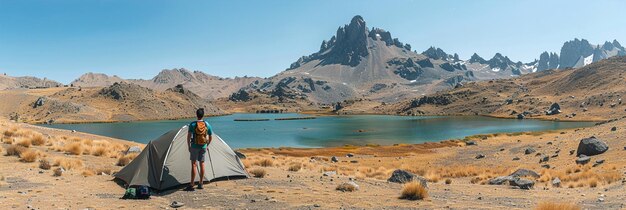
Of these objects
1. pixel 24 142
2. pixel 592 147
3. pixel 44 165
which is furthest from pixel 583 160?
pixel 24 142

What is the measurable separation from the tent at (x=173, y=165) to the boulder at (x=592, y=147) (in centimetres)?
3203

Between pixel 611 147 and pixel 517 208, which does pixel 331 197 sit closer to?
pixel 517 208

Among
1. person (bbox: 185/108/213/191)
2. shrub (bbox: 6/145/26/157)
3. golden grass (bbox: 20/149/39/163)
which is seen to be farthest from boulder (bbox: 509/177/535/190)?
shrub (bbox: 6/145/26/157)

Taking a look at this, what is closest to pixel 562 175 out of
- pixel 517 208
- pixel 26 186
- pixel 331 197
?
pixel 517 208

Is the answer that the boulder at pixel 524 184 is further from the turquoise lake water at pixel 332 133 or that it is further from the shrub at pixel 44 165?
the turquoise lake water at pixel 332 133

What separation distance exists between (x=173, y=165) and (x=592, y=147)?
1418 inches

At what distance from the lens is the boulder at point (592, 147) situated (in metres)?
36.2

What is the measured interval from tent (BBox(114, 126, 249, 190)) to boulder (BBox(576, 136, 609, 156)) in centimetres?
3203

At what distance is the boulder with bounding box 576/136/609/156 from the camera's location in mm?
36156

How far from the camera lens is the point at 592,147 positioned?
3647 centimetres

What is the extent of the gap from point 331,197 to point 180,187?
6.43 m

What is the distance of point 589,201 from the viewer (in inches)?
644

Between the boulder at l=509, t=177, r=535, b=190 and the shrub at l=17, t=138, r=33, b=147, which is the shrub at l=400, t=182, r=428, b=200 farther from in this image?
the shrub at l=17, t=138, r=33, b=147

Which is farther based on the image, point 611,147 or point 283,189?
point 611,147
